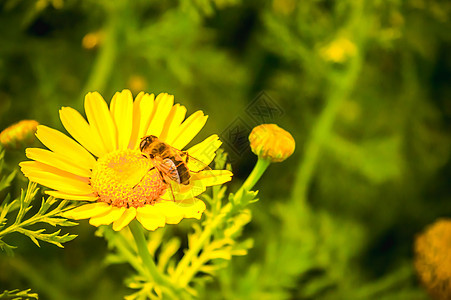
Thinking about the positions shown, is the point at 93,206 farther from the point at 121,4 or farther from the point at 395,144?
the point at 395,144

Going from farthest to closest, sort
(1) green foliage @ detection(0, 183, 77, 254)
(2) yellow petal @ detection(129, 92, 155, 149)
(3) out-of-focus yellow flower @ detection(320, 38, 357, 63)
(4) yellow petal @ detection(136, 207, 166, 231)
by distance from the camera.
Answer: (3) out-of-focus yellow flower @ detection(320, 38, 357, 63), (2) yellow petal @ detection(129, 92, 155, 149), (1) green foliage @ detection(0, 183, 77, 254), (4) yellow petal @ detection(136, 207, 166, 231)

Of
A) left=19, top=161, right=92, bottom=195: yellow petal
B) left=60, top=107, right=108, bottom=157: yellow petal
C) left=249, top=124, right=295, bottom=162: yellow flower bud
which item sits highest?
left=249, top=124, right=295, bottom=162: yellow flower bud

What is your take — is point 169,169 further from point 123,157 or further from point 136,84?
point 136,84

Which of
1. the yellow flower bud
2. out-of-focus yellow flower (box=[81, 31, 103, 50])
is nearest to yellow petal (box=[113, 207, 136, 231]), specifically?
the yellow flower bud

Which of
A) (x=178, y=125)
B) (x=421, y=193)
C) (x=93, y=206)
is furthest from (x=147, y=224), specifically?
(x=421, y=193)

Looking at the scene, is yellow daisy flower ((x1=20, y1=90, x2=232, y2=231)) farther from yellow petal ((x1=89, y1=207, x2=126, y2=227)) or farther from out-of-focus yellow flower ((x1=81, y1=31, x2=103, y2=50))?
out-of-focus yellow flower ((x1=81, y1=31, x2=103, y2=50))

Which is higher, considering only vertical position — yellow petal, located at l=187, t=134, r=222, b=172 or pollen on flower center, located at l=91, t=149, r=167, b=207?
yellow petal, located at l=187, t=134, r=222, b=172

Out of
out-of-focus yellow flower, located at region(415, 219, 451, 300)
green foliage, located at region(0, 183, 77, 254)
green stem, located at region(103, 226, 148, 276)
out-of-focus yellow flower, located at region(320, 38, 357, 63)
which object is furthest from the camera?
out-of-focus yellow flower, located at region(320, 38, 357, 63)

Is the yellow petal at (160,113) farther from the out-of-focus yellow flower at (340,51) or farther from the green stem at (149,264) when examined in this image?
the out-of-focus yellow flower at (340,51)
